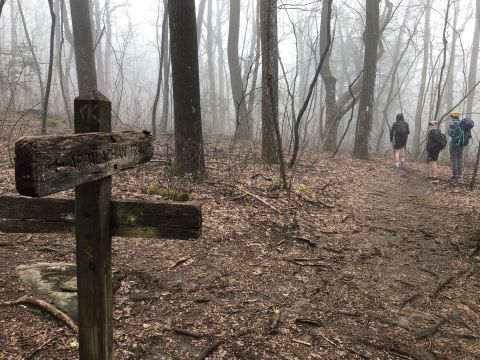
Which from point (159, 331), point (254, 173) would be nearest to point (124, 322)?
point (159, 331)

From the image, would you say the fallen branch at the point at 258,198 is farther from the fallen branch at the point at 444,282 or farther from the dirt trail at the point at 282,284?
the fallen branch at the point at 444,282

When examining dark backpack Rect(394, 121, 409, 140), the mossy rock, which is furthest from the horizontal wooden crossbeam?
dark backpack Rect(394, 121, 409, 140)

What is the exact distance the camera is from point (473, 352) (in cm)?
347

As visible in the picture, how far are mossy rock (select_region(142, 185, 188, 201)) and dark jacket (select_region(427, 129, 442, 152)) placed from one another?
805 centimetres

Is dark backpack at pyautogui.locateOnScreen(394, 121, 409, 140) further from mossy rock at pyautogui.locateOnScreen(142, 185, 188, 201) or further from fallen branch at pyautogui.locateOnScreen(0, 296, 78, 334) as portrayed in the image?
fallen branch at pyautogui.locateOnScreen(0, 296, 78, 334)

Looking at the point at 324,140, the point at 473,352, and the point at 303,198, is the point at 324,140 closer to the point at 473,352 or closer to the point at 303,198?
the point at 303,198

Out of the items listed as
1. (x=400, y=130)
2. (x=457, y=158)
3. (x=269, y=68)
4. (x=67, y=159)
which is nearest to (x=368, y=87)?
Result: (x=400, y=130)

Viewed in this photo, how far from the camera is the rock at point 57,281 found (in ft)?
12.1

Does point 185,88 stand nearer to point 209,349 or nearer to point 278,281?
point 278,281

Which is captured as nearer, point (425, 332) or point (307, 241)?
point (425, 332)

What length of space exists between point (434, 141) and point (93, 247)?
11189 millimetres

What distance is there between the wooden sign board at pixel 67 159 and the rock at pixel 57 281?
2.24 m

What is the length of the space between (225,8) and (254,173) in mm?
33134

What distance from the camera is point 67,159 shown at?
161 cm
